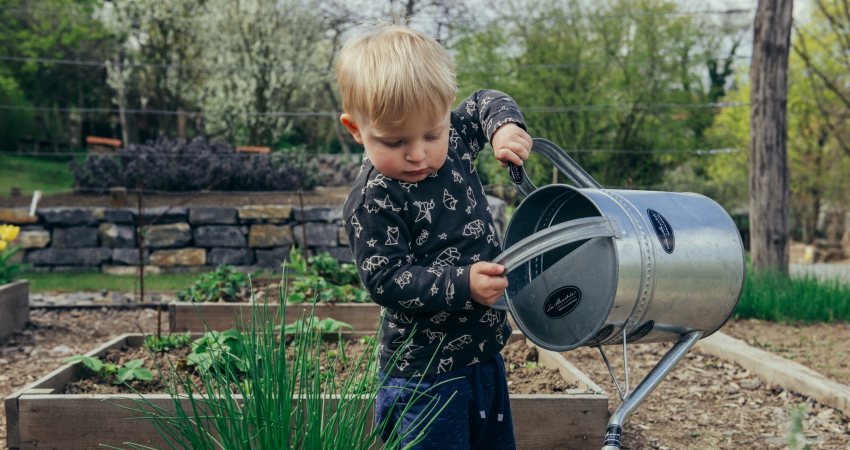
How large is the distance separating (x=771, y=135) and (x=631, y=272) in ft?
18.5

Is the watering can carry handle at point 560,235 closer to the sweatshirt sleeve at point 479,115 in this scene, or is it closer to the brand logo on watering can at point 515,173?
the brand logo on watering can at point 515,173

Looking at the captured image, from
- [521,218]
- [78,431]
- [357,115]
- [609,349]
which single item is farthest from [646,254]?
[609,349]

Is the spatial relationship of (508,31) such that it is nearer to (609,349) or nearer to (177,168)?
(177,168)

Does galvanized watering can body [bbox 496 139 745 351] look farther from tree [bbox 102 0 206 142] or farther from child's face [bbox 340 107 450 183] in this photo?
tree [bbox 102 0 206 142]

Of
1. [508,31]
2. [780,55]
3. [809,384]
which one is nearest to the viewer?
[809,384]

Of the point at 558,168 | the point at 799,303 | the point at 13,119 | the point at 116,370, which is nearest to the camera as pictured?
the point at 558,168

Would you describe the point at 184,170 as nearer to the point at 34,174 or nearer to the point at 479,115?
the point at 479,115

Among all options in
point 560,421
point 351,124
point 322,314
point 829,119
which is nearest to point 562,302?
point 351,124

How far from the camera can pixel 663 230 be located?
1574 mm

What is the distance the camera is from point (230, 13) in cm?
1398

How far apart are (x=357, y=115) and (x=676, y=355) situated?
0.84 metres

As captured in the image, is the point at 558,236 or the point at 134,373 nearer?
the point at 558,236

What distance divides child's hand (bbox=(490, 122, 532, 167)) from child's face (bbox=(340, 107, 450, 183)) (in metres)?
0.18

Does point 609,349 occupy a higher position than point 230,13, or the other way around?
point 230,13
